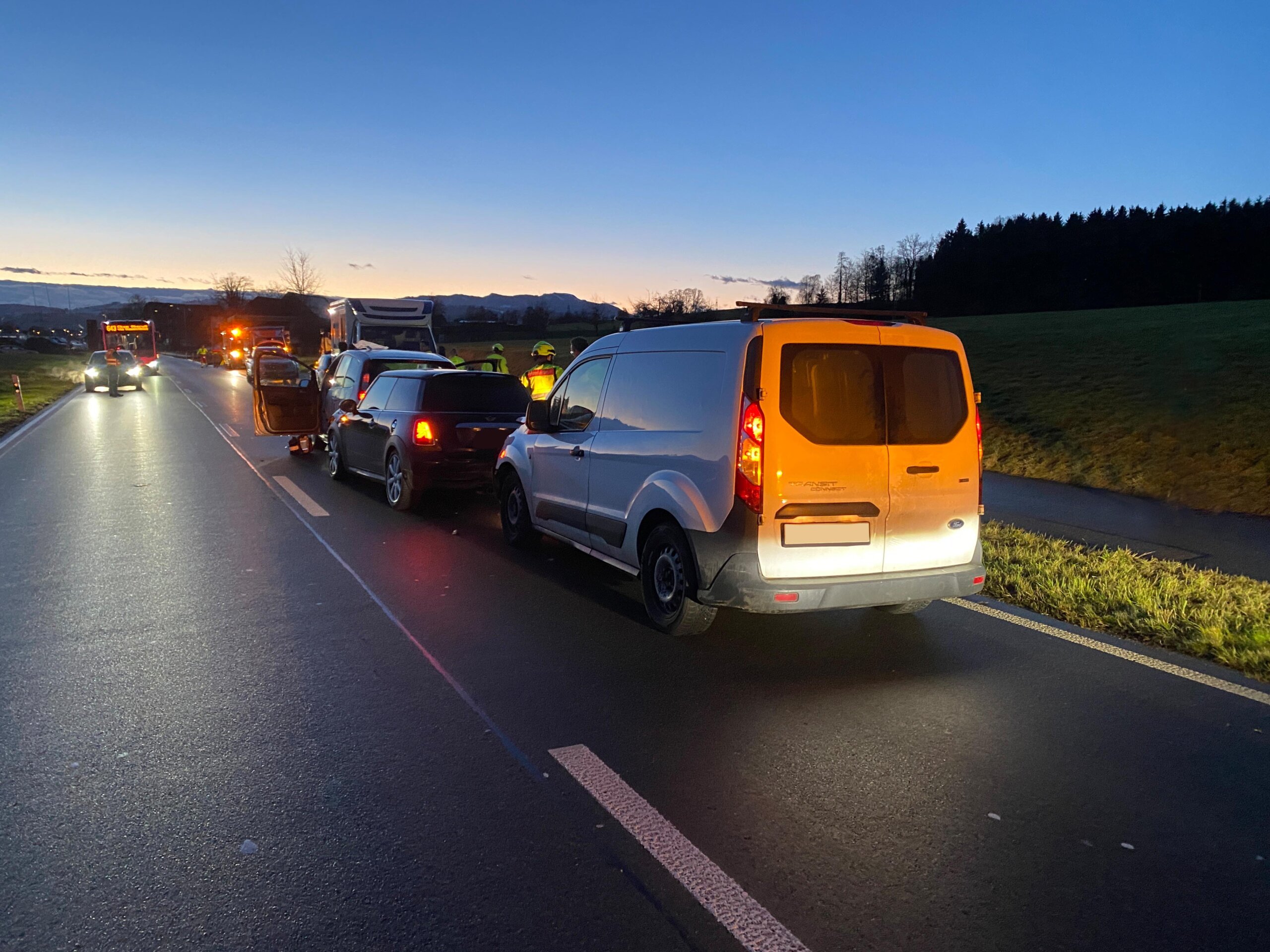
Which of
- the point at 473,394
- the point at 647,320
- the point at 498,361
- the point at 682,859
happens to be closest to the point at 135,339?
the point at 498,361

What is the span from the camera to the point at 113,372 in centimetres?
3328

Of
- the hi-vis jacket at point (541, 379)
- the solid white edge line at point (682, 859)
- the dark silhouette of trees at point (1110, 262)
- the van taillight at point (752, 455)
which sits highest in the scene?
the dark silhouette of trees at point (1110, 262)

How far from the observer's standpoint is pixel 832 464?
16.8ft

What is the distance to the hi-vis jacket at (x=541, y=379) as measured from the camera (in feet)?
41.2

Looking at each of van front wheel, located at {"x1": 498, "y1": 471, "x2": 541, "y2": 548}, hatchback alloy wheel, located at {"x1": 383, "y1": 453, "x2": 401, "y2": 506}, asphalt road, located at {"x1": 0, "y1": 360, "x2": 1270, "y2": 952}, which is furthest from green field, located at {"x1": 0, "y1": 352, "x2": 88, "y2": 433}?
asphalt road, located at {"x1": 0, "y1": 360, "x2": 1270, "y2": 952}

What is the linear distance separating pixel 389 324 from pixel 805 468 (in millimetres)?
21284

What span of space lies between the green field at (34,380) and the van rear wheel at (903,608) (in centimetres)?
2075

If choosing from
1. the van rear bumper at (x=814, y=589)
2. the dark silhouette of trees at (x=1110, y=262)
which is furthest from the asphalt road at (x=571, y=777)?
the dark silhouette of trees at (x=1110, y=262)

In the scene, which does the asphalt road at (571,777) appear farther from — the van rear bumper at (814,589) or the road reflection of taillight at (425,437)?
the road reflection of taillight at (425,437)

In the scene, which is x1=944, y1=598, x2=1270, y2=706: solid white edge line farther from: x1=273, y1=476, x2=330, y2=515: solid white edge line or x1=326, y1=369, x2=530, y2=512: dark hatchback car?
x1=273, y1=476, x2=330, y2=515: solid white edge line

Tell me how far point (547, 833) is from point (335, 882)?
756 millimetres

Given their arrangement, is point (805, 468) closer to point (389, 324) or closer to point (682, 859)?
point (682, 859)

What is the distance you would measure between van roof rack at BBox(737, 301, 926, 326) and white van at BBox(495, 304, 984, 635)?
0.06 ft

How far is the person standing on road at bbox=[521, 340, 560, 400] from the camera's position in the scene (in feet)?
41.1
